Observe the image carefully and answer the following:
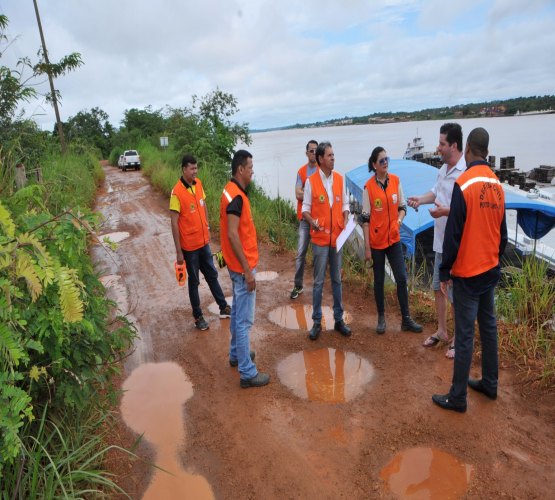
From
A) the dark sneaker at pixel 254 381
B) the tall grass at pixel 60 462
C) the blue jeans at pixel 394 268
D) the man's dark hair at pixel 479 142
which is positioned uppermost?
the man's dark hair at pixel 479 142

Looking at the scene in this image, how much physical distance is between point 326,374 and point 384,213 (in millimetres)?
1754

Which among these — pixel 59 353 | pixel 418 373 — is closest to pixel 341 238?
pixel 418 373

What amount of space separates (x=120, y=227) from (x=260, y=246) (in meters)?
4.36

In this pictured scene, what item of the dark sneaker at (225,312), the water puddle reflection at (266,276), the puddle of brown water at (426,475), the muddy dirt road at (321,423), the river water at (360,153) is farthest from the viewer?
the river water at (360,153)

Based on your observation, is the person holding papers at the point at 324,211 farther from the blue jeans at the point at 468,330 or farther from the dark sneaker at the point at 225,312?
the blue jeans at the point at 468,330

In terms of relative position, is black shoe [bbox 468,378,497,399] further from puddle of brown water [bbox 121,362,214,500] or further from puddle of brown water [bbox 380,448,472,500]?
puddle of brown water [bbox 121,362,214,500]

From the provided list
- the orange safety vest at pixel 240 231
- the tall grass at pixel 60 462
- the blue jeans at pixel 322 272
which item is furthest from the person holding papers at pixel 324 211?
the tall grass at pixel 60 462

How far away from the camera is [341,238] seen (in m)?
4.36

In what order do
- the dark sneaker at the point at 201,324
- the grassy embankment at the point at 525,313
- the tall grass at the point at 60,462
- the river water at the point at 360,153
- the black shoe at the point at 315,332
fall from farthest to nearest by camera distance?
the river water at the point at 360,153, the dark sneaker at the point at 201,324, the black shoe at the point at 315,332, the grassy embankment at the point at 525,313, the tall grass at the point at 60,462

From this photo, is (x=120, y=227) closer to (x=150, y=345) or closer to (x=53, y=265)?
(x=150, y=345)

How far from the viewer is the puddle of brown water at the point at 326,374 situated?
3621 mm

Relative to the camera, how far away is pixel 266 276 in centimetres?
682

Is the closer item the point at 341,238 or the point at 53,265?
the point at 53,265

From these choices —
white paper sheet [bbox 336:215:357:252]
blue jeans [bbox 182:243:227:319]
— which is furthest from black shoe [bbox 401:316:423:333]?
blue jeans [bbox 182:243:227:319]
